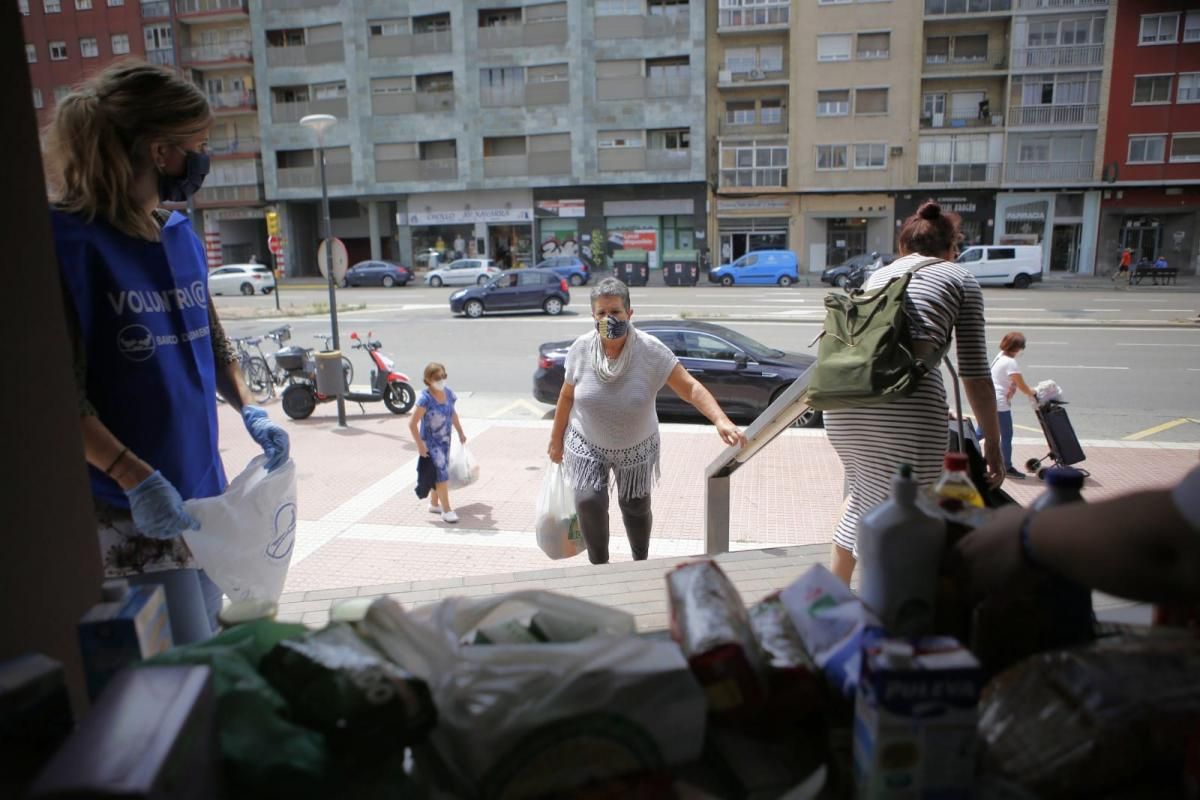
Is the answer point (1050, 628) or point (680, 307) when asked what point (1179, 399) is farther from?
point (680, 307)

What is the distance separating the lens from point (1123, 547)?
1295mm

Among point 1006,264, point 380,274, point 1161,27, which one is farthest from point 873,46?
point 380,274

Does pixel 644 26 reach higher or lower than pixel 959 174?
higher

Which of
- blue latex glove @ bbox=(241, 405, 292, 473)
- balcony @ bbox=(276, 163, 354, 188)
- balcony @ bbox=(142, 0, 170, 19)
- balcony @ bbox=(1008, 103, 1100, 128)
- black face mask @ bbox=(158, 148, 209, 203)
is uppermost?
balcony @ bbox=(142, 0, 170, 19)

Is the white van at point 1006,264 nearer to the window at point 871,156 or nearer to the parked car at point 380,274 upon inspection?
the window at point 871,156

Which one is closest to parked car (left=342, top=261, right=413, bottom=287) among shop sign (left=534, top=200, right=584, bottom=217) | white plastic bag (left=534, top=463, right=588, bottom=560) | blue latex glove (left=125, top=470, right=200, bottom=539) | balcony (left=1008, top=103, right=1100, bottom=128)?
shop sign (left=534, top=200, right=584, bottom=217)

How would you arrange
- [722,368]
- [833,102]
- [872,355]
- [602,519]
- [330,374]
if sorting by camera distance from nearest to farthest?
[872,355] → [602,519] → [330,374] → [722,368] → [833,102]

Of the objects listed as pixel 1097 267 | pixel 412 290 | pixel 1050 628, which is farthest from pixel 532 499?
pixel 1097 267

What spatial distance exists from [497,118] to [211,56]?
51.4 ft

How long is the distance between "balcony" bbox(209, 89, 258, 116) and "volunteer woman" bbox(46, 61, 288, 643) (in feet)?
150

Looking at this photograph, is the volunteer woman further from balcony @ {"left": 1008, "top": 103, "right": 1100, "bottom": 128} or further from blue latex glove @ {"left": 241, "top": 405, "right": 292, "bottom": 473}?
balcony @ {"left": 1008, "top": 103, "right": 1100, "bottom": 128}

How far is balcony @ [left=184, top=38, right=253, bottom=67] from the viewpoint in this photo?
139 ft

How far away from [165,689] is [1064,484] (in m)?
1.60

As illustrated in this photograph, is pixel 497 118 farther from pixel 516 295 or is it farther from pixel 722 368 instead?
pixel 722 368
